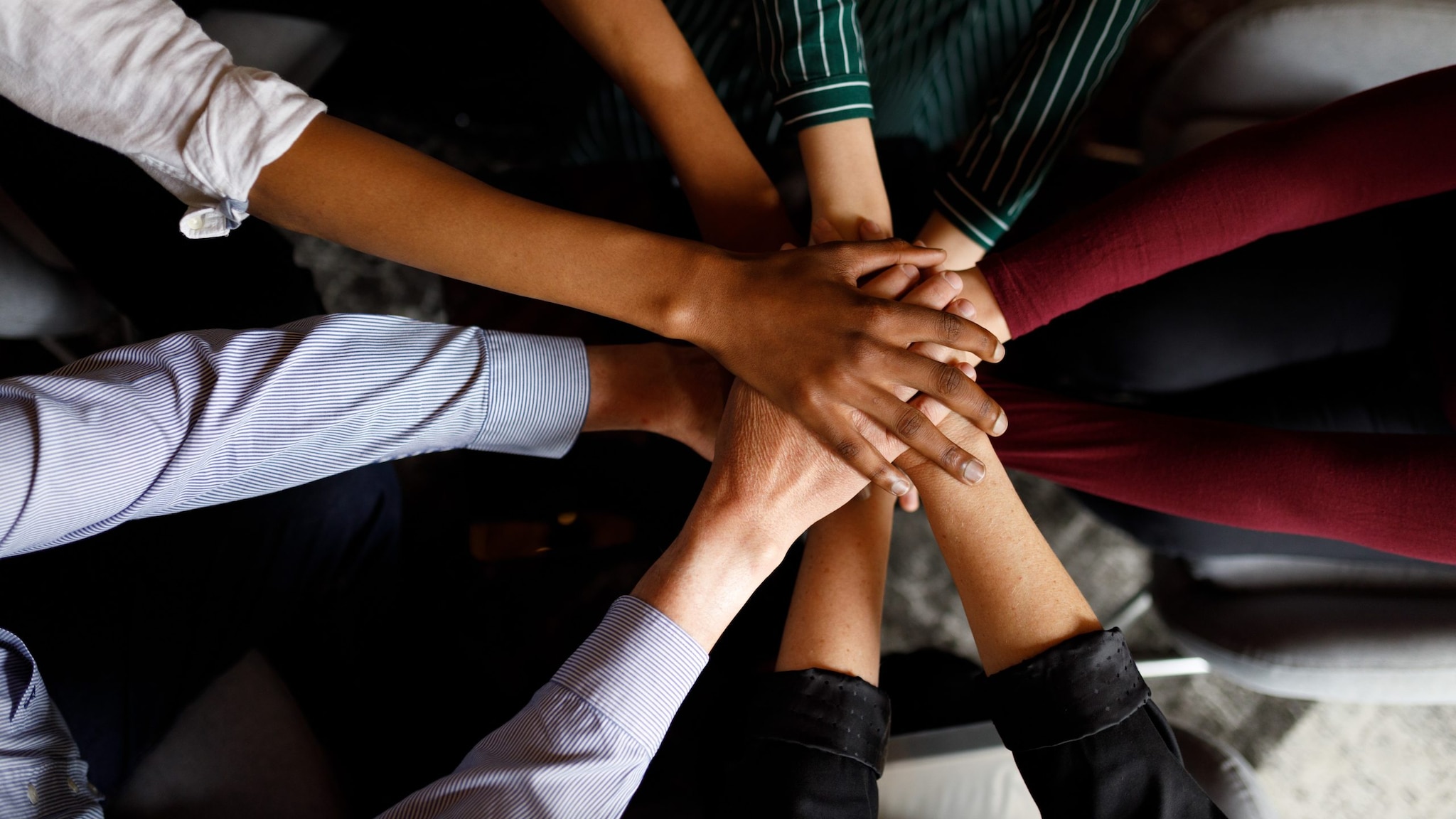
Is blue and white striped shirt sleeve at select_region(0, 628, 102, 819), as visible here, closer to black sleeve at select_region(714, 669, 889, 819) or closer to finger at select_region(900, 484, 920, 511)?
black sleeve at select_region(714, 669, 889, 819)

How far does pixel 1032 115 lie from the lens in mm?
909

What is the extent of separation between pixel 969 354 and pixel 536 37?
0.92m

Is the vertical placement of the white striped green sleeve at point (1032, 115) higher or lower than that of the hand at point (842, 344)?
higher

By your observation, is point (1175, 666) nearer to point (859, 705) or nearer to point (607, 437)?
point (859, 705)

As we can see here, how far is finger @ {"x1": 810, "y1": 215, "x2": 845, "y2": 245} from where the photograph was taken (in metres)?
0.87

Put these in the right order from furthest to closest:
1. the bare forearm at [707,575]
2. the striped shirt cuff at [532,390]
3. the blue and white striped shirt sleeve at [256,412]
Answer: the striped shirt cuff at [532,390] < the bare forearm at [707,575] < the blue and white striped shirt sleeve at [256,412]

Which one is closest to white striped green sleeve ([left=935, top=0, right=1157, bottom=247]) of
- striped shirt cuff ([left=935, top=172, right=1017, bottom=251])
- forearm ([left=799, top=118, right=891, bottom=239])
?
striped shirt cuff ([left=935, top=172, right=1017, bottom=251])

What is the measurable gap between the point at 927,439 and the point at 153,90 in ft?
2.51

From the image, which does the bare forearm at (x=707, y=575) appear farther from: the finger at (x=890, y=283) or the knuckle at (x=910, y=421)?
the finger at (x=890, y=283)

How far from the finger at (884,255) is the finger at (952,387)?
102 mm

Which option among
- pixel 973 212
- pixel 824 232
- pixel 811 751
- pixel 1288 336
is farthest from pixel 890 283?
pixel 1288 336

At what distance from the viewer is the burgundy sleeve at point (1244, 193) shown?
31.0 inches

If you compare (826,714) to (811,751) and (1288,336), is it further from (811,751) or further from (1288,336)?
(1288,336)

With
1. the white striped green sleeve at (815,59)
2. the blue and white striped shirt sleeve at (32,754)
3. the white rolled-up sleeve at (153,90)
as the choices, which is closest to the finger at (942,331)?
the white striped green sleeve at (815,59)
